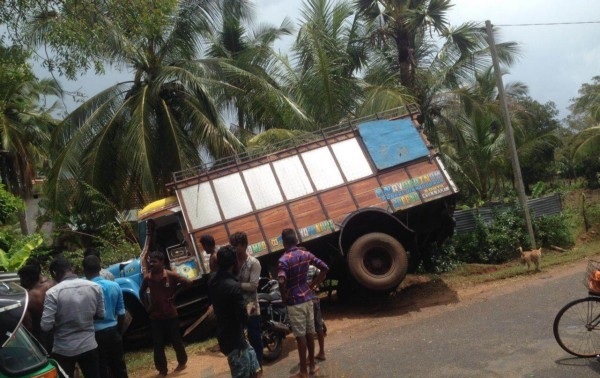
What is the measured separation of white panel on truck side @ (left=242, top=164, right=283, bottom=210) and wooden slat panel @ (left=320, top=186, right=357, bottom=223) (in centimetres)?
70

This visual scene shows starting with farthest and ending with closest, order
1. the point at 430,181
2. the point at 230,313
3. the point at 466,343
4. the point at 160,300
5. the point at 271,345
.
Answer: the point at 430,181
the point at 271,345
the point at 160,300
the point at 466,343
the point at 230,313

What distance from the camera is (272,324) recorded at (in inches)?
280

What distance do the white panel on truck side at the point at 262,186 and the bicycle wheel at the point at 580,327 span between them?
14.9 ft

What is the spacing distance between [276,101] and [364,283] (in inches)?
269

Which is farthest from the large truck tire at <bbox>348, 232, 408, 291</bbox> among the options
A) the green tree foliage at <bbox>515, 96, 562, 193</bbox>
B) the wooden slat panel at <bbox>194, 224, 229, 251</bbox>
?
the green tree foliage at <bbox>515, 96, 562, 193</bbox>

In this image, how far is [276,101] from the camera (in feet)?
48.5

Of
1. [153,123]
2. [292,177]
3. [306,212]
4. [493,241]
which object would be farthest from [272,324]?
[153,123]

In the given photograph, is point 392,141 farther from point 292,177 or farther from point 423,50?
point 423,50

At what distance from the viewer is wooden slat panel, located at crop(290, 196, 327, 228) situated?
9.19m

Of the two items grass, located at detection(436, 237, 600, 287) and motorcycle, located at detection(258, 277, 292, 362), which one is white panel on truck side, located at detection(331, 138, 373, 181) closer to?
motorcycle, located at detection(258, 277, 292, 362)

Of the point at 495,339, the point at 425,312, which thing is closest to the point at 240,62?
the point at 425,312

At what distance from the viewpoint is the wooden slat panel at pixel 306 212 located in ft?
30.1

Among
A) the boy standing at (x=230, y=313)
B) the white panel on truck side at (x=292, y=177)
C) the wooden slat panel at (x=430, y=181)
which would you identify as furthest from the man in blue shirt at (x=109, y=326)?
the wooden slat panel at (x=430, y=181)

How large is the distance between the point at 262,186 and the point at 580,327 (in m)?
4.97
